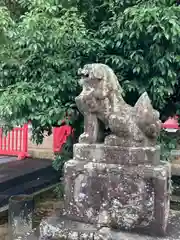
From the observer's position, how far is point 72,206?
10.2 ft

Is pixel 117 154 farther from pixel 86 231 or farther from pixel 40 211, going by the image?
pixel 40 211

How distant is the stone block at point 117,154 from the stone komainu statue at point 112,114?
0.19ft

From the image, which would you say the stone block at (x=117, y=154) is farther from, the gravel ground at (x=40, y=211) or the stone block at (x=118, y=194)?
the gravel ground at (x=40, y=211)

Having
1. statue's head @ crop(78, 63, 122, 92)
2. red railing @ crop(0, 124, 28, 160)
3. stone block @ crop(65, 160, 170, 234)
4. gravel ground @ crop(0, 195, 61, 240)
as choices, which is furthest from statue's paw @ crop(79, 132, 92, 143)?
red railing @ crop(0, 124, 28, 160)

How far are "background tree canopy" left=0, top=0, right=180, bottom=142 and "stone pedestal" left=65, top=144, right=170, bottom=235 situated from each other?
37.3 inches

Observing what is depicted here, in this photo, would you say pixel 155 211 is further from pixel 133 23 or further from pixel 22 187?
pixel 22 187

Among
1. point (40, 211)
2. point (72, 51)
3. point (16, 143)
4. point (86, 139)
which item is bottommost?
point (40, 211)

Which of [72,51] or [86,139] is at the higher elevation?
[72,51]

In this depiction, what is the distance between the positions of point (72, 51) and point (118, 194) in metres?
1.92

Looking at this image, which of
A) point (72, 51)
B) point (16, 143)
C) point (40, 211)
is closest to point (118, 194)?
point (72, 51)

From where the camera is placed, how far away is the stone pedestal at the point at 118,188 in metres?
2.82

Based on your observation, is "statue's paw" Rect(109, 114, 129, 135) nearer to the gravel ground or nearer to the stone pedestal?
the stone pedestal

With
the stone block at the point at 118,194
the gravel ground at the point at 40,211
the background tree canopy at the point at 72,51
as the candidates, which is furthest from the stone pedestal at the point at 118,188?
the gravel ground at the point at 40,211

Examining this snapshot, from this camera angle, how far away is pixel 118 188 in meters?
2.93
